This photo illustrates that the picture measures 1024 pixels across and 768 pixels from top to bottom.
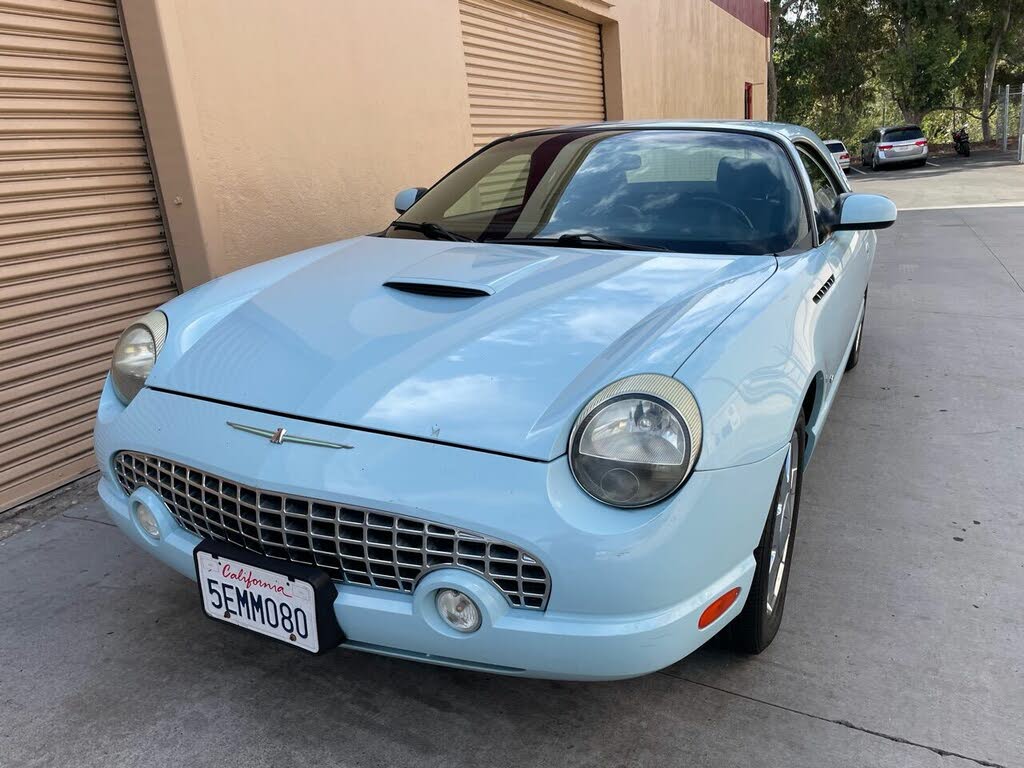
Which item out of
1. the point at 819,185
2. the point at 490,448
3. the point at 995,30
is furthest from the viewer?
the point at 995,30

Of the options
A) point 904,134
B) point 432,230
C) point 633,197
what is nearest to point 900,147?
point 904,134

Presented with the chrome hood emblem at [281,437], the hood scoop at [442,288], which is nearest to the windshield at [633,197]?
the hood scoop at [442,288]

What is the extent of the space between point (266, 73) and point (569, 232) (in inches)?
109

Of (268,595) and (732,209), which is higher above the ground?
(732,209)

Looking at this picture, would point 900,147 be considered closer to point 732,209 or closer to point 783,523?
point 732,209

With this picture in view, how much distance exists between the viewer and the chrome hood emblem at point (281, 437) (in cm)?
179

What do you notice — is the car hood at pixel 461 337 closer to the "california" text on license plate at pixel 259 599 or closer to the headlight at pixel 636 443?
the headlight at pixel 636 443

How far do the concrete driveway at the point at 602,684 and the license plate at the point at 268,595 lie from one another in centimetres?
34

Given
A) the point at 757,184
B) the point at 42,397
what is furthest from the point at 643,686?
the point at 42,397

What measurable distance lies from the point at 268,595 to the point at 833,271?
7.36 ft

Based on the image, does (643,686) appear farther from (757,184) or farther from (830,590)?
(757,184)

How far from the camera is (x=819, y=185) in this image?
3479 millimetres

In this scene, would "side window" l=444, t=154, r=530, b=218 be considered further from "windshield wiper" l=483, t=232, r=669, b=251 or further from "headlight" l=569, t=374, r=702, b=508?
"headlight" l=569, t=374, r=702, b=508

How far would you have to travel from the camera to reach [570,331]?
6.77ft
